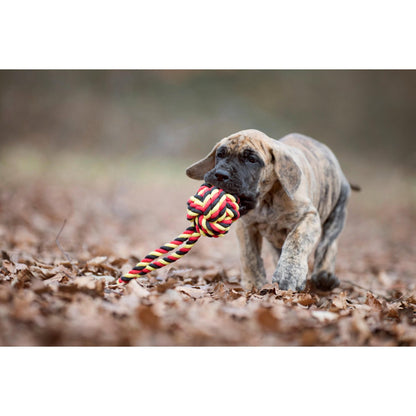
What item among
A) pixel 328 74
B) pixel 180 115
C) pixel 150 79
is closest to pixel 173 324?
pixel 328 74

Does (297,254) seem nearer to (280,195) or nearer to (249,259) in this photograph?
(280,195)

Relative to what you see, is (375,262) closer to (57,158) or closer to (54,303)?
(54,303)

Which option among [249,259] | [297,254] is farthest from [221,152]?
[249,259]

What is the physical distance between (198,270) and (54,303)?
255 centimetres

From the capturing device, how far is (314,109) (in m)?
14.0

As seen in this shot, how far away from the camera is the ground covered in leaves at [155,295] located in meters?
2.39

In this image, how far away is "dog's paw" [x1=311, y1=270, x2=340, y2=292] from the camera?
4.34 m

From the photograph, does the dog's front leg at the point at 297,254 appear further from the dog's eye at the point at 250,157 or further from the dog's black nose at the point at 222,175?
the dog's black nose at the point at 222,175

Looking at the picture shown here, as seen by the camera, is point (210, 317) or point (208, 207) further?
point (208, 207)

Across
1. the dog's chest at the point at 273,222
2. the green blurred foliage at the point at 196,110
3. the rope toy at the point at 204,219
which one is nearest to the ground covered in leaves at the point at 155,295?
the rope toy at the point at 204,219

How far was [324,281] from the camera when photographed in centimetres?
434

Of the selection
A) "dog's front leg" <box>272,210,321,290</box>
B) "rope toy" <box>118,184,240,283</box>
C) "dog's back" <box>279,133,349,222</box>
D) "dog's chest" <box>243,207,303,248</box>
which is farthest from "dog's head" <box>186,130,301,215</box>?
"dog's back" <box>279,133,349,222</box>

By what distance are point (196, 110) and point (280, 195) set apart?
13039mm

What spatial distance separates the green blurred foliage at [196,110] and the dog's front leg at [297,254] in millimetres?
5840
